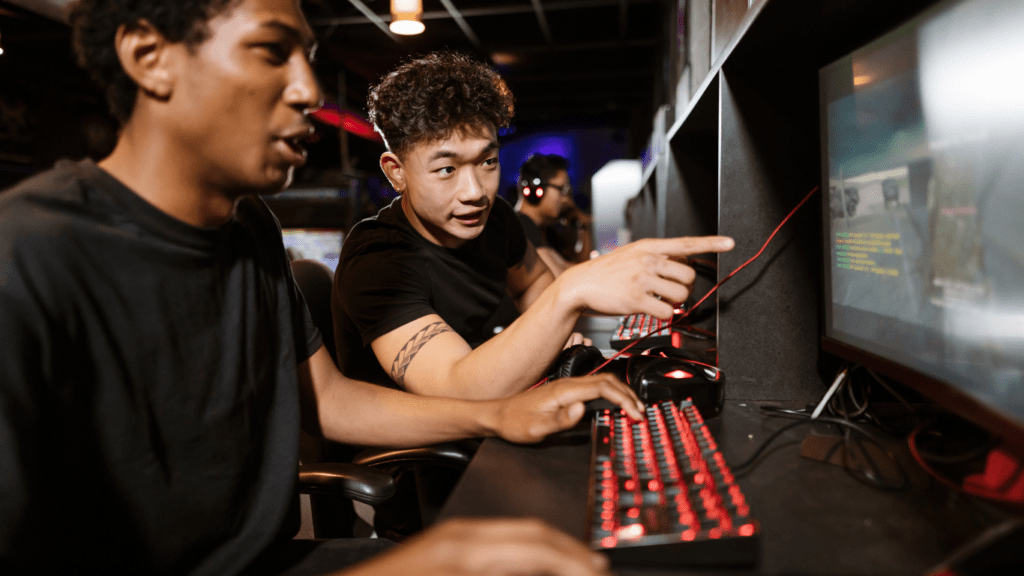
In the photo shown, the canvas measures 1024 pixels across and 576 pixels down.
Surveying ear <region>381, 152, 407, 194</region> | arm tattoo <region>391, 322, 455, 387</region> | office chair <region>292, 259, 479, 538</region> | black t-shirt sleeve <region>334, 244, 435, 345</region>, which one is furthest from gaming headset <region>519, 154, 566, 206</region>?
arm tattoo <region>391, 322, 455, 387</region>

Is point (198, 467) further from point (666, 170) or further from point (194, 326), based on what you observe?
point (666, 170)

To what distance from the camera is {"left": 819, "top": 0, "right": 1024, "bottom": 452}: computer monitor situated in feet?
1.64

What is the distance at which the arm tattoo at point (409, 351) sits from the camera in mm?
1112

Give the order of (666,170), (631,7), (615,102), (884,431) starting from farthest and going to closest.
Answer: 1. (615,102)
2. (631,7)
3. (666,170)
4. (884,431)

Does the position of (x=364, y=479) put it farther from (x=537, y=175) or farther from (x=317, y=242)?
(x=317, y=242)

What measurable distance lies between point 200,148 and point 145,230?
117mm

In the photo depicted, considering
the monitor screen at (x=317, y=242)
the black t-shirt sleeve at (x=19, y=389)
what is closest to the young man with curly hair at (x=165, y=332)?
the black t-shirt sleeve at (x=19, y=389)

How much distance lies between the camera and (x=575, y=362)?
3.59ft

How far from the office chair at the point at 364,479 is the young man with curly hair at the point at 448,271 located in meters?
0.14

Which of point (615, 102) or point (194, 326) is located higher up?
point (615, 102)

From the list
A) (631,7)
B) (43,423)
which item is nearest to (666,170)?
(43,423)

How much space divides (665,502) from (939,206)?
1.46ft

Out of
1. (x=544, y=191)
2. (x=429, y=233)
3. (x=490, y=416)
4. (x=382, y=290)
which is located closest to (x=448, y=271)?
(x=429, y=233)

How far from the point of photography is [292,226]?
143 inches
